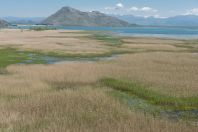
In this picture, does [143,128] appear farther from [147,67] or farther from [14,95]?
[147,67]

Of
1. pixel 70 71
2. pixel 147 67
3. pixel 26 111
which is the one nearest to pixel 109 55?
pixel 147 67

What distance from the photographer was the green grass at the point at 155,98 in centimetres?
2086

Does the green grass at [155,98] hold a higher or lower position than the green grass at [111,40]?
higher

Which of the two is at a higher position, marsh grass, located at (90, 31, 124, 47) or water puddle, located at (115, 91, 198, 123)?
water puddle, located at (115, 91, 198, 123)

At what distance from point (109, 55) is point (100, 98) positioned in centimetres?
3373

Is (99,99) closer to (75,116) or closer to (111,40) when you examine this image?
(75,116)

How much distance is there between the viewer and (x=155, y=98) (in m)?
22.5

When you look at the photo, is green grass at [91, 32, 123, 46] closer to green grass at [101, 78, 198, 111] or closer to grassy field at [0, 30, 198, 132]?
grassy field at [0, 30, 198, 132]

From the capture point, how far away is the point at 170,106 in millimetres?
20828

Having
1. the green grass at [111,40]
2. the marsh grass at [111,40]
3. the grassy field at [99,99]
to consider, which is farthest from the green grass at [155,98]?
the green grass at [111,40]

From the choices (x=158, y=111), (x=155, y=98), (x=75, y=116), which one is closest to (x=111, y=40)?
(x=155, y=98)

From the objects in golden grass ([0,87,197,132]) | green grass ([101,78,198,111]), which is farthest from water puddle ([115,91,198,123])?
golden grass ([0,87,197,132])

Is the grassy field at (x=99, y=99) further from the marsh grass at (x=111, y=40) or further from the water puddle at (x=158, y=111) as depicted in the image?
the marsh grass at (x=111, y=40)

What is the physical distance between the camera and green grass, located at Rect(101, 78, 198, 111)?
68.4ft
